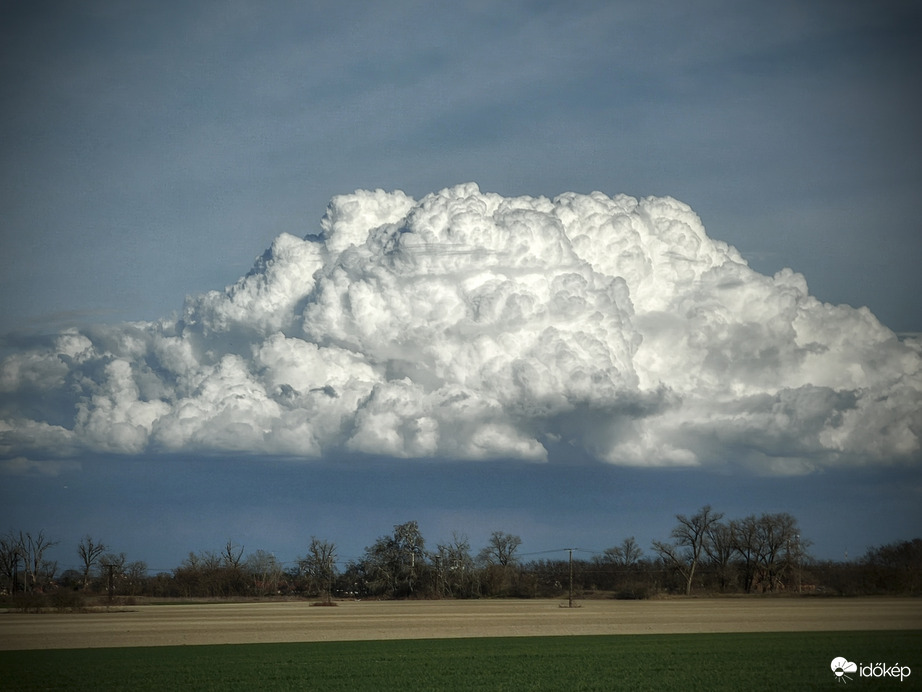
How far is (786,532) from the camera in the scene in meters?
148

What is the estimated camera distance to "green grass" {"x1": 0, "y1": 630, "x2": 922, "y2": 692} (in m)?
36.4

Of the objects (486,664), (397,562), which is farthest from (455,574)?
(486,664)

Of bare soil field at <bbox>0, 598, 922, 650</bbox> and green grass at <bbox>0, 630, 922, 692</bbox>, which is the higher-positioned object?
green grass at <bbox>0, 630, 922, 692</bbox>

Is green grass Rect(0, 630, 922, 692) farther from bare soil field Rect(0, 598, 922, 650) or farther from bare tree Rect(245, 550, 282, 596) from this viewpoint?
bare tree Rect(245, 550, 282, 596)

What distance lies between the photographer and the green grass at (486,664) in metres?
36.4

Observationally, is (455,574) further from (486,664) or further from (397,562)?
(486,664)

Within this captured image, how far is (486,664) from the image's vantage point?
143 feet

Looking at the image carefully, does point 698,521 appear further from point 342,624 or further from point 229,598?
point 342,624

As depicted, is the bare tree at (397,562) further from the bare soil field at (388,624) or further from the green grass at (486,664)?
the green grass at (486,664)

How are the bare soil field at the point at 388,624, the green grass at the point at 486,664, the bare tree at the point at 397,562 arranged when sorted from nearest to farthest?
the green grass at the point at 486,664 < the bare soil field at the point at 388,624 < the bare tree at the point at 397,562

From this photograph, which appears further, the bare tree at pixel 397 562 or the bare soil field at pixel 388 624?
the bare tree at pixel 397 562

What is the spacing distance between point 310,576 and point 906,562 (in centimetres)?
9627

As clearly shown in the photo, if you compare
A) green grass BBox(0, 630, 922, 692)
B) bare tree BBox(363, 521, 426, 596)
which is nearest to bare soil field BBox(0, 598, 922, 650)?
green grass BBox(0, 630, 922, 692)

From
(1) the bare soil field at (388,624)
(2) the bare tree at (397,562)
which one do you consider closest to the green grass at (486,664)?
(1) the bare soil field at (388,624)
